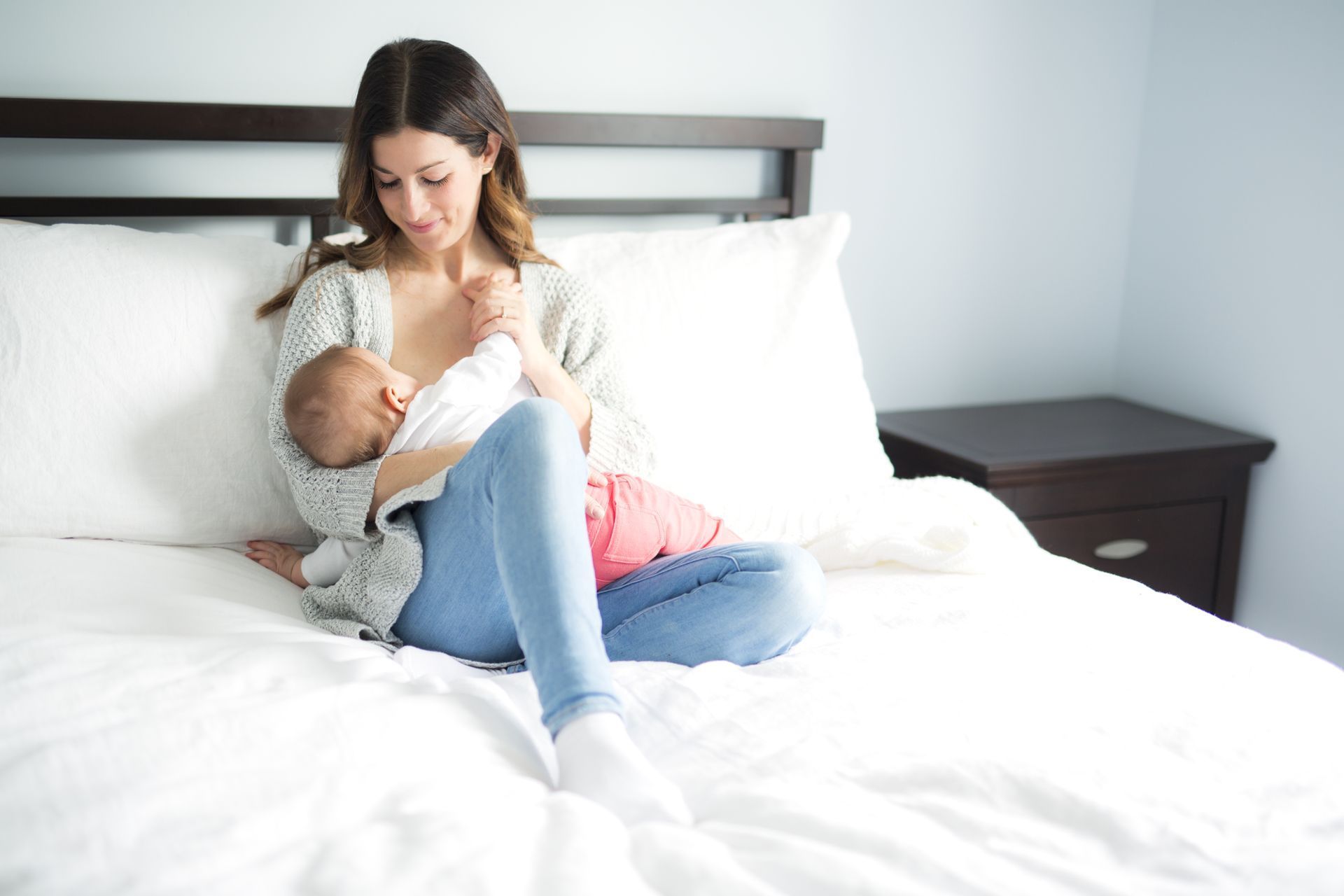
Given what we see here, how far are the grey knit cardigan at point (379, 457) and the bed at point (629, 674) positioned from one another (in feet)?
0.21

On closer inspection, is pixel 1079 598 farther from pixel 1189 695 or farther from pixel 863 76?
pixel 863 76

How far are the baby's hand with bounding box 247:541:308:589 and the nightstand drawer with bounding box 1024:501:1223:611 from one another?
1.24 meters

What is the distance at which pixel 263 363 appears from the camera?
1444 mm

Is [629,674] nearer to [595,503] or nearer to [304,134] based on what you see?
[595,503]

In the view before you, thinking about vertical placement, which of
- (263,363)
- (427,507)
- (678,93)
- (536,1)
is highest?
(536,1)

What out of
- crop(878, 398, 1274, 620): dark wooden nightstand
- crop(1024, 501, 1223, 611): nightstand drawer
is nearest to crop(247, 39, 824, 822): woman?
crop(878, 398, 1274, 620): dark wooden nightstand

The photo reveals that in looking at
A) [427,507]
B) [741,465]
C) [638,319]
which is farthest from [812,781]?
[638,319]

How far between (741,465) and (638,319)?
0.28 m

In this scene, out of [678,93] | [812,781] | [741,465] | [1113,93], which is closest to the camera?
[812,781]

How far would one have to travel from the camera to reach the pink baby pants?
1276 millimetres

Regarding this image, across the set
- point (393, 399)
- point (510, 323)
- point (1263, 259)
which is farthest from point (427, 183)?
point (1263, 259)

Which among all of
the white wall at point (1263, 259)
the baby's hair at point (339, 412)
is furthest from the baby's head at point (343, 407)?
the white wall at point (1263, 259)

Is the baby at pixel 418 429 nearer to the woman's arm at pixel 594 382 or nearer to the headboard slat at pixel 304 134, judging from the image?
the woman's arm at pixel 594 382

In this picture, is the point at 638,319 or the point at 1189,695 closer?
the point at 1189,695
